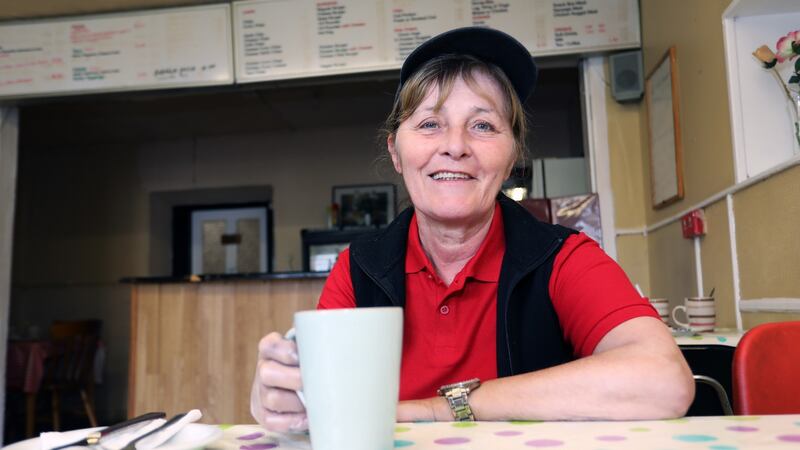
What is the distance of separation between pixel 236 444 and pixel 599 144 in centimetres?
308

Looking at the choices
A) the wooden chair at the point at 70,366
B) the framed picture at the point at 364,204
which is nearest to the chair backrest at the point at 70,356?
the wooden chair at the point at 70,366

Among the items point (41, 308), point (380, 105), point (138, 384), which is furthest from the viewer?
point (41, 308)

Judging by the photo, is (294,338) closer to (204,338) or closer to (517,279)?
(517,279)

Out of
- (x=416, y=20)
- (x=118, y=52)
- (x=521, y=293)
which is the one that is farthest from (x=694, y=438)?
(x=118, y=52)

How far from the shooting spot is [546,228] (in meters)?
1.16

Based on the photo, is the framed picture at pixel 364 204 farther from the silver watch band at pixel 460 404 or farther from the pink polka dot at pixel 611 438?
the pink polka dot at pixel 611 438

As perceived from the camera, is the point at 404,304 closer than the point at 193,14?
Yes

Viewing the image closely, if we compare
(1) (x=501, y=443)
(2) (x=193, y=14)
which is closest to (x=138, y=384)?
(2) (x=193, y=14)

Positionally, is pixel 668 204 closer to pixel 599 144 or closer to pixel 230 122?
→ pixel 599 144

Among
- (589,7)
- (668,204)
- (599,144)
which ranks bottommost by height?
(668,204)

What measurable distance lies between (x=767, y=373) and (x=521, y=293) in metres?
→ 0.41

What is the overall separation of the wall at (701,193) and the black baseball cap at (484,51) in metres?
1.00

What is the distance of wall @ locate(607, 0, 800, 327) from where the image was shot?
1840mm

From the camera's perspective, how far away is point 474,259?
116 cm
